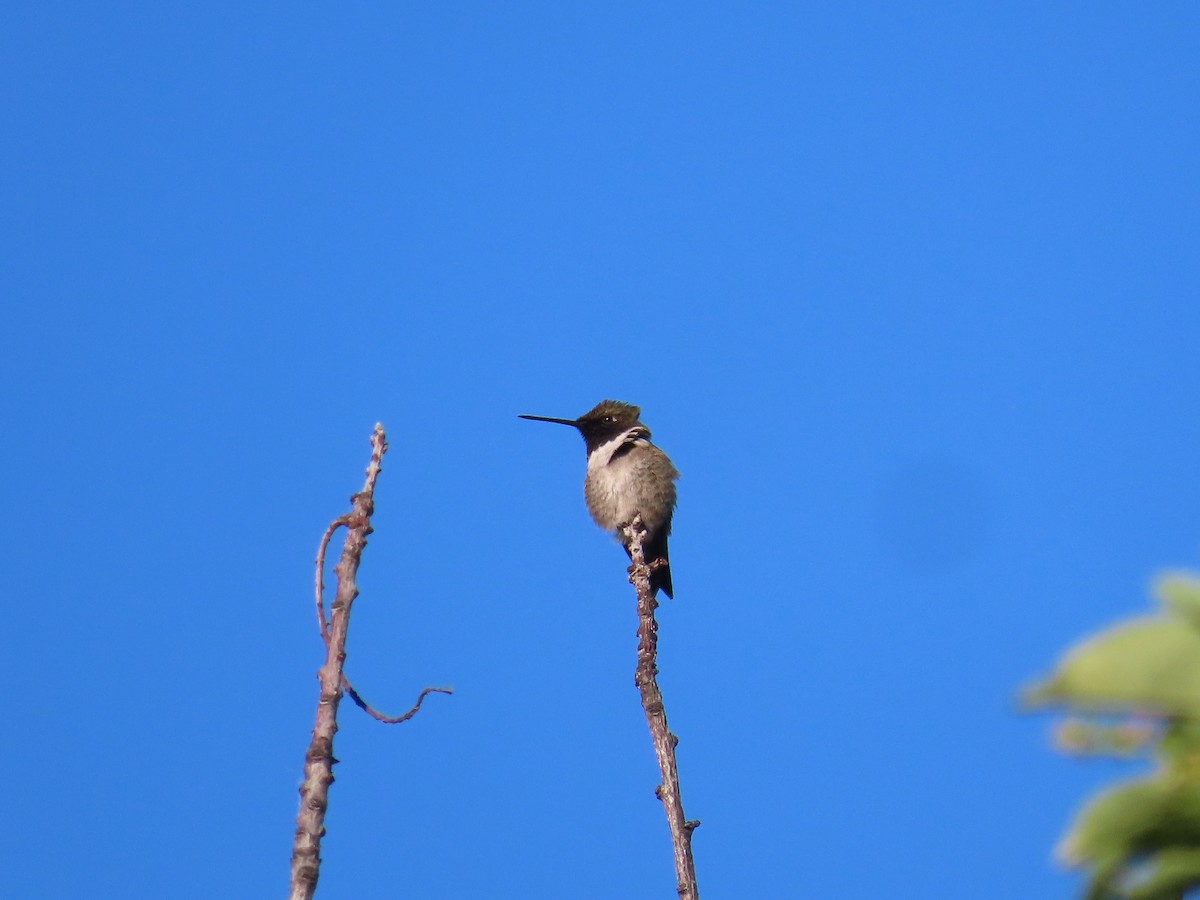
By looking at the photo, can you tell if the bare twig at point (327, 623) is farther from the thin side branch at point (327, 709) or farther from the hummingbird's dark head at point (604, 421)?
the hummingbird's dark head at point (604, 421)

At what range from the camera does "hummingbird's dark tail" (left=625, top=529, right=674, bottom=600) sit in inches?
484

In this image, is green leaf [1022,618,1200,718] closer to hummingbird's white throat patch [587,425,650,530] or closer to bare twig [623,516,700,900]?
bare twig [623,516,700,900]

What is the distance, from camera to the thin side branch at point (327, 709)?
10.5 feet

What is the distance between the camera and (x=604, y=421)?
1343cm

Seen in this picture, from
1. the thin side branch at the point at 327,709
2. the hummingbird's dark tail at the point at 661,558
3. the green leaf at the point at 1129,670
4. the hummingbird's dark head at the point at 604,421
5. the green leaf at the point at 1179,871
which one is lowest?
the green leaf at the point at 1179,871

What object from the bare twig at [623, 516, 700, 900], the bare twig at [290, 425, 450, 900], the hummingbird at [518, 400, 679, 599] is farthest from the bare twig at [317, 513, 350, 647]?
the hummingbird at [518, 400, 679, 599]

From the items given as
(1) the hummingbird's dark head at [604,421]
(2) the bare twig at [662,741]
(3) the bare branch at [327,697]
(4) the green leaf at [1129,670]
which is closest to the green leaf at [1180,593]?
(4) the green leaf at [1129,670]

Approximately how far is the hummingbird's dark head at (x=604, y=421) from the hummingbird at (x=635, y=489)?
139 millimetres

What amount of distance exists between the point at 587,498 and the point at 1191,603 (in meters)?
11.6

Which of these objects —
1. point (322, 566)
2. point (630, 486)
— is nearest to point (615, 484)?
point (630, 486)

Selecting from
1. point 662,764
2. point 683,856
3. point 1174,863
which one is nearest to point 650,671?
point 662,764

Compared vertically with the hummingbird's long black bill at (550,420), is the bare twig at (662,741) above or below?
below

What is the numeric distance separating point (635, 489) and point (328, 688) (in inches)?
345

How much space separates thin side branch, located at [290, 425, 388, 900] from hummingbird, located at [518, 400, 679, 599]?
26.8 feet
